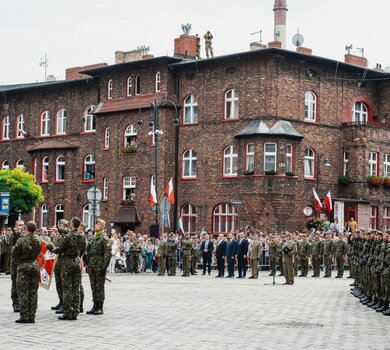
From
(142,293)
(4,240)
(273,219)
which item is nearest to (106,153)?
(273,219)

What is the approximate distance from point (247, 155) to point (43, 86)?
18.5 metres

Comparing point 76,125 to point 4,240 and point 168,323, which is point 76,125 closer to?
point 4,240

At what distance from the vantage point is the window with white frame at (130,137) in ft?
176

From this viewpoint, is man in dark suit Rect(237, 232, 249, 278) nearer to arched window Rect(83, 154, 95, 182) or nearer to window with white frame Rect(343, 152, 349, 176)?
window with white frame Rect(343, 152, 349, 176)

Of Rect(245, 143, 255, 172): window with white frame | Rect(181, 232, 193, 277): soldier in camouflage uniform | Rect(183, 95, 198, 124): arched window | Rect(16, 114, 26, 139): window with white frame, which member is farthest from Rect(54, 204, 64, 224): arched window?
Rect(181, 232, 193, 277): soldier in camouflage uniform

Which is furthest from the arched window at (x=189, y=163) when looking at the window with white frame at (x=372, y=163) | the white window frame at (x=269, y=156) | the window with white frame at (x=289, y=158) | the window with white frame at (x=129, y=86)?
the window with white frame at (x=372, y=163)

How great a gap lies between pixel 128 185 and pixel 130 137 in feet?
9.79

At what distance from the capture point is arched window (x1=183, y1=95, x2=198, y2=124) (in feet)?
169

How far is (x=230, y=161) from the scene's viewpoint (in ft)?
162

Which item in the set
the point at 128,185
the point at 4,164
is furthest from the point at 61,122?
the point at 128,185

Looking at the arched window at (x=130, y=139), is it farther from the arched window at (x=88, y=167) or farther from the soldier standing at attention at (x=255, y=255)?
the soldier standing at attention at (x=255, y=255)

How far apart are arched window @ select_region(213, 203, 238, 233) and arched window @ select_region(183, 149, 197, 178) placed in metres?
2.86

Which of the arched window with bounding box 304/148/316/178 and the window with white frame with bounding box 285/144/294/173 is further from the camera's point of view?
the arched window with bounding box 304/148/316/178

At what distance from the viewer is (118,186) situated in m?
53.8
